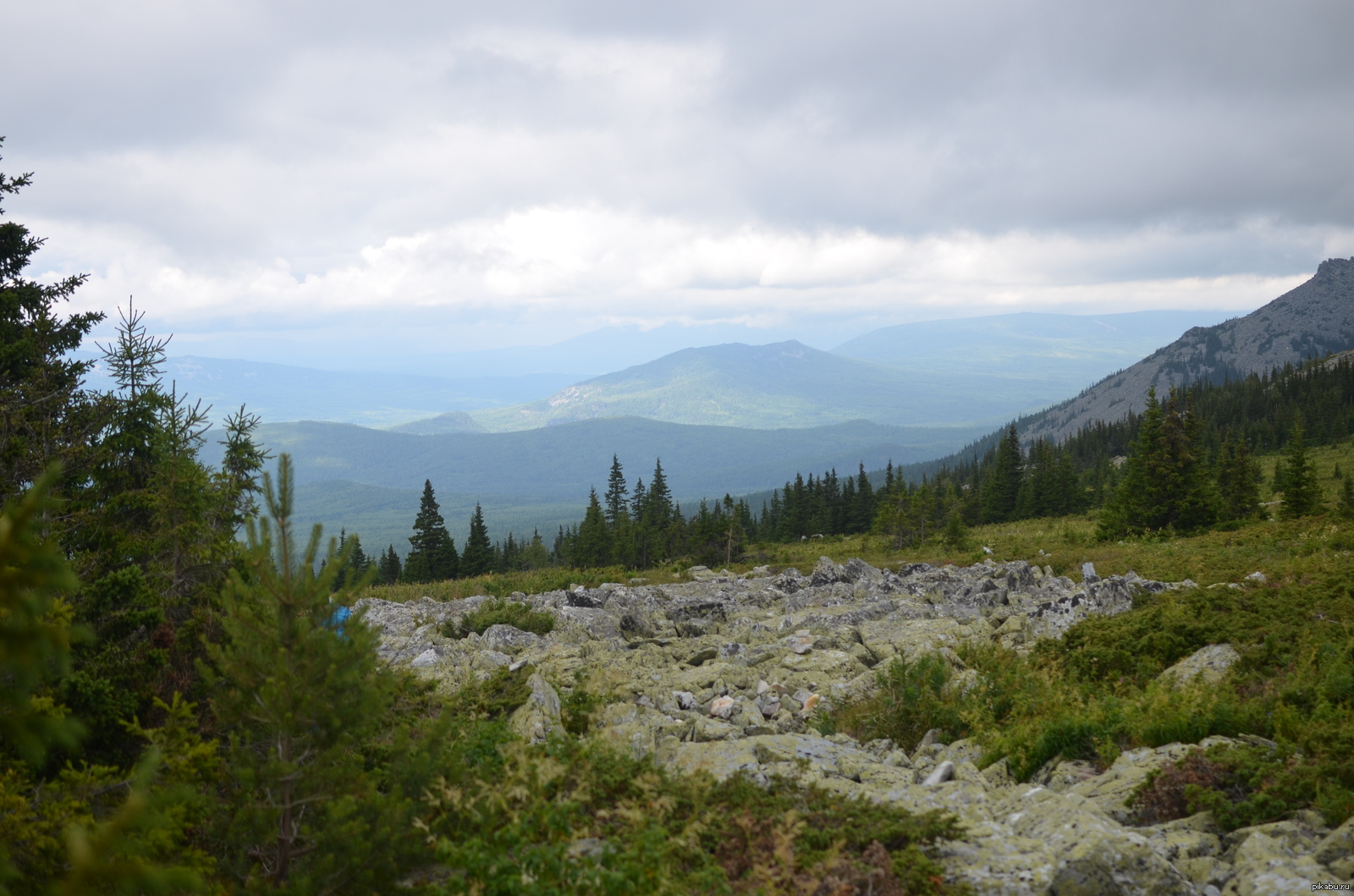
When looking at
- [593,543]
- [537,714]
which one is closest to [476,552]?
[593,543]

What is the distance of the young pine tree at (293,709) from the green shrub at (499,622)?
1103 centimetres

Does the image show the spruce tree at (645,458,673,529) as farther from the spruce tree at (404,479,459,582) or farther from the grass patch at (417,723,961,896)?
the grass patch at (417,723,961,896)

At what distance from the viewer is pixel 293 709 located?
6.01 meters

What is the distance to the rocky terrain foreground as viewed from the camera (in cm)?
580

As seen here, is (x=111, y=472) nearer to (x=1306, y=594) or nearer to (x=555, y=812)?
(x=555, y=812)

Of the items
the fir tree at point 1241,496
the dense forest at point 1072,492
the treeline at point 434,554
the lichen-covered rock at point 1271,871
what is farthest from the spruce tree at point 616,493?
the lichen-covered rock at point 1271,871

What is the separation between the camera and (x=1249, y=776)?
270 inches

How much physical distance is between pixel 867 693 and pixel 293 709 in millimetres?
9618

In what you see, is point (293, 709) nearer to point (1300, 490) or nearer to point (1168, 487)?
point (1168, 487)

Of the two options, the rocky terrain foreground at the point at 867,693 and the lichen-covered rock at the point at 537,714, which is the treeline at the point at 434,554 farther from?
the lichen-covered rock at the point at 537,714

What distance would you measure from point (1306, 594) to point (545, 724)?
1319cm

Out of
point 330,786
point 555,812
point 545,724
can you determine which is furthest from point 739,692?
point 330,786

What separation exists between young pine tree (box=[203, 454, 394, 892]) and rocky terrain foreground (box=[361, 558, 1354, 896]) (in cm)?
378

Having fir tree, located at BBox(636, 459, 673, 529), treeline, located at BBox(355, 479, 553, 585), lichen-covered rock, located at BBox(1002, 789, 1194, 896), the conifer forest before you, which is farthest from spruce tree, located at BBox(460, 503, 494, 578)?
lichen-covered rock, located at BBox(1002, 789, 1194, 896)
